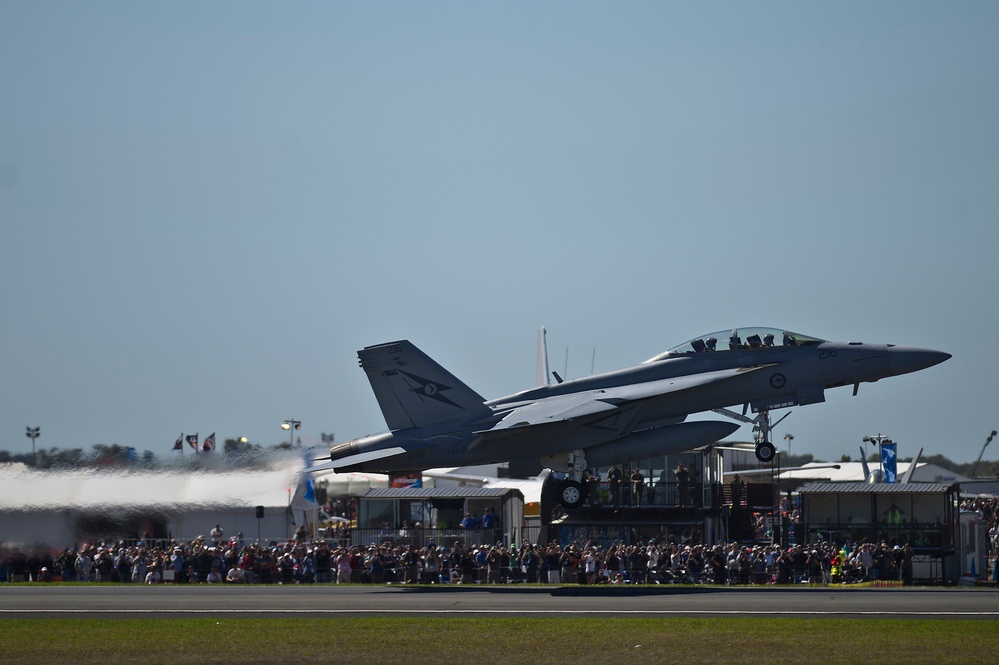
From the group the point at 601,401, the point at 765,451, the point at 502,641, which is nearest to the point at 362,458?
the point at 601,401

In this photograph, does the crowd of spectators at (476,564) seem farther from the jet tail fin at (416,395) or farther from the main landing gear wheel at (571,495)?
the jet tail fin at (416,395)

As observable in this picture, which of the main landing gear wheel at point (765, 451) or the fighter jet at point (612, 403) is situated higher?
the fighter jet at point (612, 403)

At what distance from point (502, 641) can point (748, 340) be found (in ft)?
46.6

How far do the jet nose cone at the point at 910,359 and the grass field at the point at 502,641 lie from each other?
37.4 feet

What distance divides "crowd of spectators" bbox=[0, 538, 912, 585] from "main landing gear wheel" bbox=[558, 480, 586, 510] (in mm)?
1892

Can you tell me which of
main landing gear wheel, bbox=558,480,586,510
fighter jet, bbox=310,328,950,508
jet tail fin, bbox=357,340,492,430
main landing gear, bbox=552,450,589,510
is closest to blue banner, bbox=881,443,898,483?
fighter jet, bbox=310,328,950,508

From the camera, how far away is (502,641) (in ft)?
61.2

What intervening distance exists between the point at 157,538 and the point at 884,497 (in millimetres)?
21705

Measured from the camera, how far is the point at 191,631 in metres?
20.5

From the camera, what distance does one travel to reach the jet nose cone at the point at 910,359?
101 ft

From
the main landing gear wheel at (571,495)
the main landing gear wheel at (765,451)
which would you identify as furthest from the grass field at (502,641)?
the main landing gear wheel at (571,495)

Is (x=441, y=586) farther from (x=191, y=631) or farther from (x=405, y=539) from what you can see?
(x=191, y=631)

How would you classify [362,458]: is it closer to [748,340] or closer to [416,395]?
[416,395]

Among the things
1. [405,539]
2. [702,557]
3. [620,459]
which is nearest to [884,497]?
[702,557]
